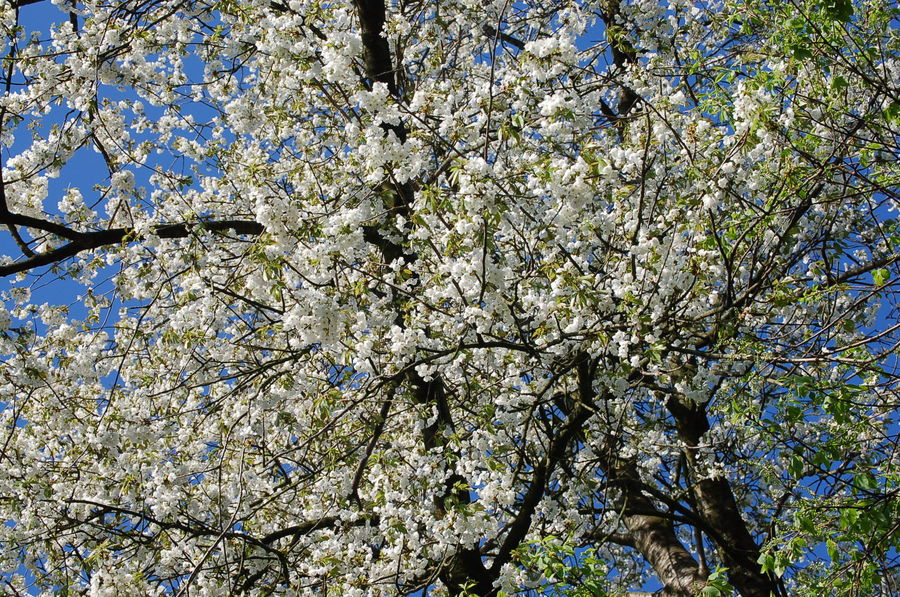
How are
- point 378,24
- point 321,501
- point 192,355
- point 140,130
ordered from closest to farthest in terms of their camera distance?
1. point 192,355
2. point 321,501
3. point 378,24
4. point 140,130

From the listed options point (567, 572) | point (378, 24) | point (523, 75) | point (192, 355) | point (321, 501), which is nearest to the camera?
point (567, 572)

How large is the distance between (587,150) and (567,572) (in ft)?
8.52

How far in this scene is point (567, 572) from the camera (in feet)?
15.3

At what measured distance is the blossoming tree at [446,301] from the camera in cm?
474

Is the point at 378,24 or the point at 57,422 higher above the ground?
the point at 378,24

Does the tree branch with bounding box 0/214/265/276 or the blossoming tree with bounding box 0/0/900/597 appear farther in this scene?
the tree branch with bounding box 0/214/265/276

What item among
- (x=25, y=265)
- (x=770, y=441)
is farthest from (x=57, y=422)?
(x=770, y=441)

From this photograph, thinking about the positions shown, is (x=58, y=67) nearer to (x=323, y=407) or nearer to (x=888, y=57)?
(x=323, y=407)

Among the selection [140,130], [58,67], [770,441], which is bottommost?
[770,441]

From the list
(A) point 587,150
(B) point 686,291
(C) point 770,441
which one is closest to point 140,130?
(A) point 587,150

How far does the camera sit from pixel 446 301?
221 inches

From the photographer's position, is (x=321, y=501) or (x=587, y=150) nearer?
(x=587, y=150)

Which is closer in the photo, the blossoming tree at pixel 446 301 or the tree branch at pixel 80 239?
the blossoming tree at pixel 446 301

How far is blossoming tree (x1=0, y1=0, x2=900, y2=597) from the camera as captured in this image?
15.5 feet
